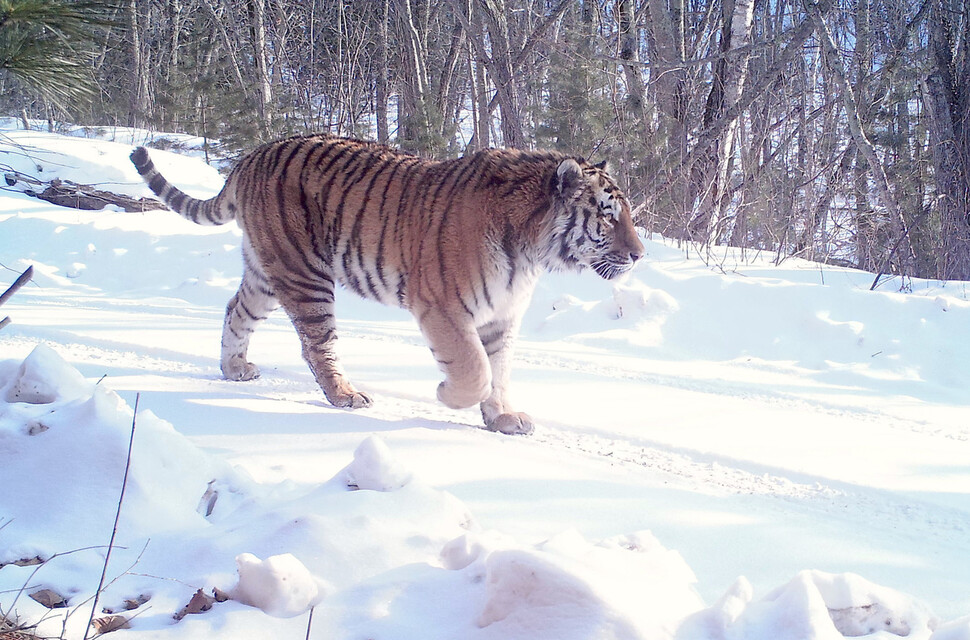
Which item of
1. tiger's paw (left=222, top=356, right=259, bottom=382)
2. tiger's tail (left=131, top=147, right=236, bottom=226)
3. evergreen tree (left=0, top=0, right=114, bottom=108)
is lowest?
tiger's paw (left=222, top=356, right=259, bottom=382)

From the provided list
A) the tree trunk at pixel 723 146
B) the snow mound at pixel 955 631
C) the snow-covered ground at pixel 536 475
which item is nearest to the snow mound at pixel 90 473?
the snow-covered ground at pixel 536 475

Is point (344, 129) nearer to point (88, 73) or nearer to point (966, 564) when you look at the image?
point (88, 73)

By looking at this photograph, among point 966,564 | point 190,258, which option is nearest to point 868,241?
point 966,564

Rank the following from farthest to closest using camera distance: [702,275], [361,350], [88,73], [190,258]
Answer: [190,258]
[702,275]
[361,350]
[88,73]

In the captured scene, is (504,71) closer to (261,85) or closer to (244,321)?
(261,85)

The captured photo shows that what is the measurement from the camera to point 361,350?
17.9ft

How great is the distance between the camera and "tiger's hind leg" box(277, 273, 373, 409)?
4.08 metres

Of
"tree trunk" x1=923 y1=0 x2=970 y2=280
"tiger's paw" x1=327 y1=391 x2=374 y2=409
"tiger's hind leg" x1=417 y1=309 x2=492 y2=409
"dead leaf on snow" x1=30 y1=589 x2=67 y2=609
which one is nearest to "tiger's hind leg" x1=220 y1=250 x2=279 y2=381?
"tiger's paw" x1=327 y1=391 x2=374 y2=409

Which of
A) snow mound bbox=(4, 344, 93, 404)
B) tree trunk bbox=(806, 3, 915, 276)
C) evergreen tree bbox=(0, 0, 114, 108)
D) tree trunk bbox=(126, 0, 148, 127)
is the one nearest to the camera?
evergreen tree bbox=(0, 0, 114, 108)

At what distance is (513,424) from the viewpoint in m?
3.76

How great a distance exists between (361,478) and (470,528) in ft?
1.16

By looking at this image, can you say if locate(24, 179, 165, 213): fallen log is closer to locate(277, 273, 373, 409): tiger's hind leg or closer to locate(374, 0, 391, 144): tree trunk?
locate(374, 0, 391, 144): tree trunk

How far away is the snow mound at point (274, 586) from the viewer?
1.60 meters

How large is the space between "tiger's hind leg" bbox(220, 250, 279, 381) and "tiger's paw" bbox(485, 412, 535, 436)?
5.36 ft
